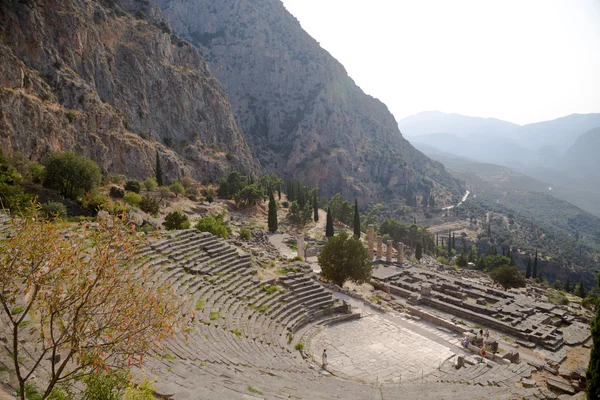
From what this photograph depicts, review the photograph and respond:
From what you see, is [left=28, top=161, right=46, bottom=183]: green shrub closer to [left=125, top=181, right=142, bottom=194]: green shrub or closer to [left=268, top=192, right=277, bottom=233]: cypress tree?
[left=125, top=181, right=142, bottom=194]: green shrub

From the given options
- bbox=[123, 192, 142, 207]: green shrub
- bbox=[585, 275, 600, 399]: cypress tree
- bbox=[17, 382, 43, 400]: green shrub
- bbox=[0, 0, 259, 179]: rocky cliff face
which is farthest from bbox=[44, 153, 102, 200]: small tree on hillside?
bbox=[585, 275, 600, 399]: cypress tree

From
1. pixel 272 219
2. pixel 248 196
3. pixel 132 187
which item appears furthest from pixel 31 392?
pixel 248 196

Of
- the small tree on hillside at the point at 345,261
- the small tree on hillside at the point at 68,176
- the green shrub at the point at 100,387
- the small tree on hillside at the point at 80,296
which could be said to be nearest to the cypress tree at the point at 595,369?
the small tree on hillside at the point at 80,296

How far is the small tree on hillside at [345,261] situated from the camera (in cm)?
2841

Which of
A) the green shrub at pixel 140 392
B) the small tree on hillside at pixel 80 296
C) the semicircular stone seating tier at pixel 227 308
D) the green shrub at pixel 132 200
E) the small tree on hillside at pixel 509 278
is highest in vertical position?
the small tree on hillside at pixel 80 296

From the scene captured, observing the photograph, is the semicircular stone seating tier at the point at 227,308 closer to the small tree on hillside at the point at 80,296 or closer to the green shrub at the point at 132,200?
the small tree on hillside at the point at 80,296

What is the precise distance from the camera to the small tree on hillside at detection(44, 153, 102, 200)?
33188 millimetres

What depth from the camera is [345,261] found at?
1115 inches

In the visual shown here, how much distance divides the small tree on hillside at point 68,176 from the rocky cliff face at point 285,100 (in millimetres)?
89698

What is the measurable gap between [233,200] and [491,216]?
352ft

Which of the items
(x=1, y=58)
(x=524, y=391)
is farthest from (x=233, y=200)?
(x=524, y=391)

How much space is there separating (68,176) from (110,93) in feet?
138

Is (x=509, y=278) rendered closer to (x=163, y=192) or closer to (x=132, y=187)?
(x=163, y=192)

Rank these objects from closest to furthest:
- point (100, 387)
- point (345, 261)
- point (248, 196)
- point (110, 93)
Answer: point (100, 387) < point (345, 261) < point (248, 196) < point (110, 93)
